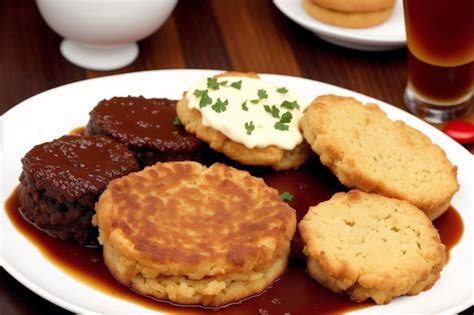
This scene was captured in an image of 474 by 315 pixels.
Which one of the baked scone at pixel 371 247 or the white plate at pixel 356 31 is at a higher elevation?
the baked scone at pixel 371 247

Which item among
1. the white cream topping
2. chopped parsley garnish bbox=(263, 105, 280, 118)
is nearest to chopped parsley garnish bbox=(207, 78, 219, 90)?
the white cream topping

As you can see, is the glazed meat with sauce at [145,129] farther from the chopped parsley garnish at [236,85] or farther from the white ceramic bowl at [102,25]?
the white ceramic bowl at [102,25]

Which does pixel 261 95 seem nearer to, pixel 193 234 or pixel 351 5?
pixel 193 234

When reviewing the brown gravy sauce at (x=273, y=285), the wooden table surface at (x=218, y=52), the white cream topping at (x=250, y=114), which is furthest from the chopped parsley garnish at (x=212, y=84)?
the wooden table surface at (x=218, y=52)

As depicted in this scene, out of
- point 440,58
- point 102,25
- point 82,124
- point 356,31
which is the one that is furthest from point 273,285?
point 356,31

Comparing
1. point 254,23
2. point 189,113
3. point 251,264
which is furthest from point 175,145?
point 254,23

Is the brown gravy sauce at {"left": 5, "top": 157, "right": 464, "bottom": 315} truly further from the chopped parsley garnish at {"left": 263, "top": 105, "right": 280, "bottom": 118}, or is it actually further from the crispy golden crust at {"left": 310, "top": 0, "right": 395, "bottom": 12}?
the crispy golden crust at {"left": 310, "top": 0, "right": 395, "bottom": 12}
